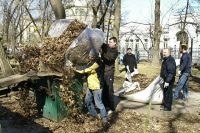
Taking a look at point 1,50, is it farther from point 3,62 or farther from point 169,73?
point 169,73

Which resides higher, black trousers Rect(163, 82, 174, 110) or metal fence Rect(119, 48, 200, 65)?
black trousers Rect(163, 82, 174, 110)

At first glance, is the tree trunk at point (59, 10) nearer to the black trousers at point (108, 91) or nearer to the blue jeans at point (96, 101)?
the black trousers at point (108, 91)

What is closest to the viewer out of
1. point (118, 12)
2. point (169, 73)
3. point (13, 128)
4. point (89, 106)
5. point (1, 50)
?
point (13, 128)

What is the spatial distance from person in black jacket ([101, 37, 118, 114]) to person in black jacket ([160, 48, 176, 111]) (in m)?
1.54

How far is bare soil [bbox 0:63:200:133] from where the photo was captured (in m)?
9.12

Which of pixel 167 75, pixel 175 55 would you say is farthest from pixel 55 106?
pixel 175 55

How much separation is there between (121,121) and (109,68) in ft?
4.25

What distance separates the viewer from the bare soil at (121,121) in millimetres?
9117

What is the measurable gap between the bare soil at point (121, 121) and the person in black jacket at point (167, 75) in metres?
Answer: 0.32

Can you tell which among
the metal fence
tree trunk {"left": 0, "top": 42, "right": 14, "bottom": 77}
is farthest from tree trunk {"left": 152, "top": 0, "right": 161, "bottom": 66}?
the metal fence

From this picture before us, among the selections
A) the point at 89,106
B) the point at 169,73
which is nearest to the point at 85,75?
the point at 89,106

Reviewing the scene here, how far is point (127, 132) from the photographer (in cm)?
916

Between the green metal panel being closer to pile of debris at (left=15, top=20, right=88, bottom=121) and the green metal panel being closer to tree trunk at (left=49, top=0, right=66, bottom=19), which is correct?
pile of debris at (left=15, top=20, right=88, bottom=121)

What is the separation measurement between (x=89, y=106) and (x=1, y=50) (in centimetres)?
685
